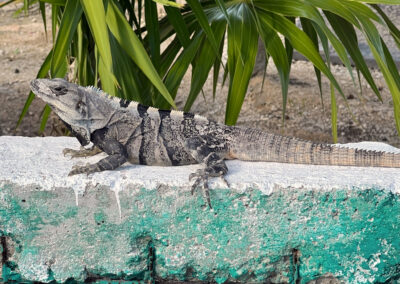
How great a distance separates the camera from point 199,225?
2.65 meters

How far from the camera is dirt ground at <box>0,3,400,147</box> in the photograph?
6.23 m

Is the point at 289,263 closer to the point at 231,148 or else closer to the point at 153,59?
the point at 231,148

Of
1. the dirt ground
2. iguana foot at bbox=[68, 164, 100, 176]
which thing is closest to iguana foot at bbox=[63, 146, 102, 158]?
iguana foot at bbox=[68, 164, 100, 176]

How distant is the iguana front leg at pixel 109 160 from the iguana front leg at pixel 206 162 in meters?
0.28

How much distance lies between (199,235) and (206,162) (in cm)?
29

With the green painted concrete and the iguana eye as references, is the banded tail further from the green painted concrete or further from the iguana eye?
the iguana eye

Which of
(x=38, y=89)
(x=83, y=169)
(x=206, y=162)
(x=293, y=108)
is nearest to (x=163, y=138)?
(x=206, y=162)

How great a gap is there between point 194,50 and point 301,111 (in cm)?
333

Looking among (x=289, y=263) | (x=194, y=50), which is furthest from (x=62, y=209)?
(x=194, y=50)

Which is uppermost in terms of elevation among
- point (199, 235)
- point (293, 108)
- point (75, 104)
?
point (75, 104)

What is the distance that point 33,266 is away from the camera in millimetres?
2746

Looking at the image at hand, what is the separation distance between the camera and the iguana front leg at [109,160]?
2.65 m

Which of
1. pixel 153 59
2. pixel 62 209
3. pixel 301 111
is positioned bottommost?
pixel 301 111

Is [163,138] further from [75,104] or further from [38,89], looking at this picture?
[38,89]
